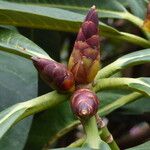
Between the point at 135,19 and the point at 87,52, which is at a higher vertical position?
the point at 87,52

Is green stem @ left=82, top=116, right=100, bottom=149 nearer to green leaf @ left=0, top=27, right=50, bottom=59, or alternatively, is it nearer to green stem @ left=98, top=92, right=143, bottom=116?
green leaf @ left=0, top=27, right=50, bottom=59

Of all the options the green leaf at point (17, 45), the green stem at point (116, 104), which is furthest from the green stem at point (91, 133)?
the green stem at point (116, 104)

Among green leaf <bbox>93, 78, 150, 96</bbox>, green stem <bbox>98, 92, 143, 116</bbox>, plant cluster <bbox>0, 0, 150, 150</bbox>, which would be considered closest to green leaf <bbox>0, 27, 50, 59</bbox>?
plant cluster <bbox>0, 0, 150, 150</bbox>

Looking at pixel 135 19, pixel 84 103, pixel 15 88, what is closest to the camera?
pixel 84 103

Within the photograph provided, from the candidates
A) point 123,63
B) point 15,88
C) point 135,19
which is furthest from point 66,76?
point 135,19

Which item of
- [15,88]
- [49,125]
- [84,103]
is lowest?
[49,125]

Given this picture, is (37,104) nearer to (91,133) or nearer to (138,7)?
(91,133)

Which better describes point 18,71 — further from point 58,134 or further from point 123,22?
point 123,22

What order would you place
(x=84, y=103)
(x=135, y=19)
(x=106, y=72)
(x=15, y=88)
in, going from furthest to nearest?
(x=135, y=19) < (x=15, y=88) < (x=106, y=72) < (x=84, y=103)
